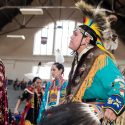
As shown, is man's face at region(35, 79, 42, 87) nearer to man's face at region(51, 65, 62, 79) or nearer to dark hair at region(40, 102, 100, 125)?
man's face at region(51, 65, 62, 79)

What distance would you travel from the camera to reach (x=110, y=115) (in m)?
1.68

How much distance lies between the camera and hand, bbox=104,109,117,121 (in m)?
1.67

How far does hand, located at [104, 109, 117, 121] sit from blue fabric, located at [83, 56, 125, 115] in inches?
4.5

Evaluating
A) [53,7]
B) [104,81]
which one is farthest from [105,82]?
[53,7]

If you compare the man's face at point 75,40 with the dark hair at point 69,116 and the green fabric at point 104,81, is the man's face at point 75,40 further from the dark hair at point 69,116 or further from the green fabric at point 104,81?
the dark hair at point 69,116

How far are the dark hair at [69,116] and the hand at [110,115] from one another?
501 mm

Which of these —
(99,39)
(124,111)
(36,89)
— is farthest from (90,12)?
(36,89)

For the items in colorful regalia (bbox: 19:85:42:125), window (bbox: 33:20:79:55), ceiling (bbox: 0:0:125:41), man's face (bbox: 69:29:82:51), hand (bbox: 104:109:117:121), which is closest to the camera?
hand (bbox: 104:109:117:121)

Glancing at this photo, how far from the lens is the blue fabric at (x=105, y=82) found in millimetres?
1812

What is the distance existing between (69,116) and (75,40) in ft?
3.54

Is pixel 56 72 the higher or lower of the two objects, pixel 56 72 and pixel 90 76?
the lower

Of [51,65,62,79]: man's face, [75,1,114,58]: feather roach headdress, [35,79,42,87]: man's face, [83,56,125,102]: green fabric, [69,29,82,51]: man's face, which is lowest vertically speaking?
[35,79,42,87]: man's face

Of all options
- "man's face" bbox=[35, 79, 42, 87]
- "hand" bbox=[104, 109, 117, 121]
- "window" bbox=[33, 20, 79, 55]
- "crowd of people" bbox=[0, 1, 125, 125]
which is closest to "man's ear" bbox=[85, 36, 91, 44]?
"crowd of people" bbox=[0, 1, 125, 125]

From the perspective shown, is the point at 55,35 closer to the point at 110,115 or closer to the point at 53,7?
the point at 53,7
